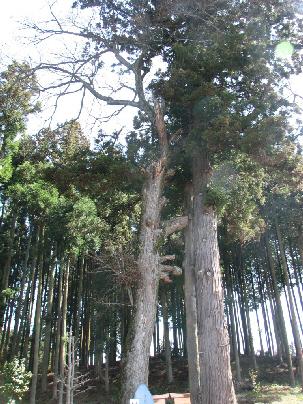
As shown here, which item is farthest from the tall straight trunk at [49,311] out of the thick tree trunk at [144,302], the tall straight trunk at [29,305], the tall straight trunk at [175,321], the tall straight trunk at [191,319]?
the thick tree trunk at [144,302]

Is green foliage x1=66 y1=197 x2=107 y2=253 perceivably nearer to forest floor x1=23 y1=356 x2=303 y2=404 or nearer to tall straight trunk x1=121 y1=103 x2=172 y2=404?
forest floor x1=23 y1=356 x2=303 y2=404

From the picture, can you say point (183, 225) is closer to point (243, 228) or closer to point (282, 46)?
point (243, 228)

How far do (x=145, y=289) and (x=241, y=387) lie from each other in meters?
13.2

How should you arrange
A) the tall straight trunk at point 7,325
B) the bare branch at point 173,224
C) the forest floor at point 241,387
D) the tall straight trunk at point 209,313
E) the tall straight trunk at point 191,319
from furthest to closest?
1. the tall straight trunk at point 7,325
2. the forest floor at point 241,387
3. the tall straight trunk at point 191,319
4. the bare branch at point 173,224
5. the tall straight trunk at point 209,313

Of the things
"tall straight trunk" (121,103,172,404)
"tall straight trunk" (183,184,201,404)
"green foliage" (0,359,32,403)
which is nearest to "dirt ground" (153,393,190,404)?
"tall straight trunk" (183,184,201,404)

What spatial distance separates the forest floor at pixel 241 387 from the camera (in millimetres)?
15519

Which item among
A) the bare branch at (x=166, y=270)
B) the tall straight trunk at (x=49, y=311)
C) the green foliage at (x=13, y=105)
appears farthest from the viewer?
the tall straight trunk at (x=49, y=311)

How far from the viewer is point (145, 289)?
26.6 ft

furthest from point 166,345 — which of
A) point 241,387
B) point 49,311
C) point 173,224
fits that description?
point 173,224

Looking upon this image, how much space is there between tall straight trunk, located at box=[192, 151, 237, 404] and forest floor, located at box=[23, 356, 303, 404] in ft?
16.5

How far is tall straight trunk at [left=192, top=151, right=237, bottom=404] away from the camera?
7.88 meters

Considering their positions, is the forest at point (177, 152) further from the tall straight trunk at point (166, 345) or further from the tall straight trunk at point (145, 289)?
the tall straight trunk at point (166, 345)

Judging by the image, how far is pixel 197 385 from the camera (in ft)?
33.9

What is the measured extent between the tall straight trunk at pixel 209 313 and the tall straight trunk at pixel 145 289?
1020 millimetres
